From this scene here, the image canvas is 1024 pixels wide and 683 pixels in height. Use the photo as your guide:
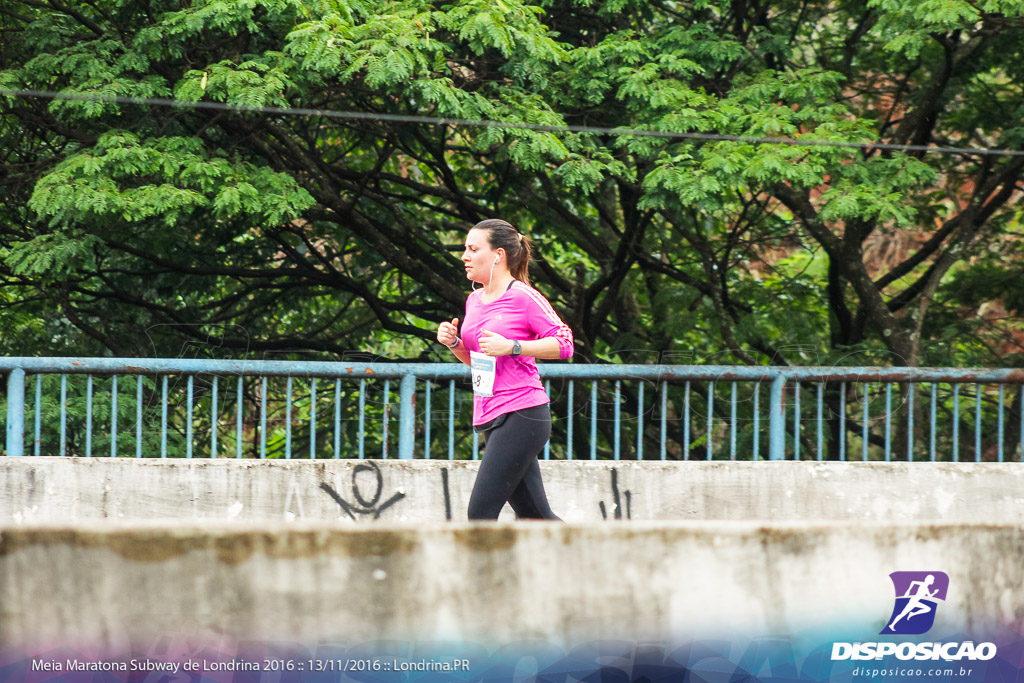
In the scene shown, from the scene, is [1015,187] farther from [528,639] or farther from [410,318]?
[528,639]

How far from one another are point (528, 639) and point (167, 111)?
6.00 meters

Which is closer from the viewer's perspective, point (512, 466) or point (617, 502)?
point (512, 466)

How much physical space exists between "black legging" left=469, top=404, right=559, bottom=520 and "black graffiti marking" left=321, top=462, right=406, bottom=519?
133 cm

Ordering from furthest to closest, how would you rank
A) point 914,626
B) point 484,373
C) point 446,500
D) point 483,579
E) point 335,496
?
point 446,500 → point 335,496 → point 484,373 → point 914,626 → point 483,579

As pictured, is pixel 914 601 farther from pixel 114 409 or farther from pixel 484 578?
pixel 114 409

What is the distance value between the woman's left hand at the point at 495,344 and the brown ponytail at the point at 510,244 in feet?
1.45

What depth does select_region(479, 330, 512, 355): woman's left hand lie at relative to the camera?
143 inches

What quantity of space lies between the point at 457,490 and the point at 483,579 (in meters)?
2.57

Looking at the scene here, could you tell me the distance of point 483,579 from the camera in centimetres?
253

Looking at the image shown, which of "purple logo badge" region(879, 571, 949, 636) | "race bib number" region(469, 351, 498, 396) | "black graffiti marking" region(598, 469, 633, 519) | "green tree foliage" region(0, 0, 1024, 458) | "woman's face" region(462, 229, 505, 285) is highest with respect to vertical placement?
"green tree foliage" region(0, 0, 1024, 458)

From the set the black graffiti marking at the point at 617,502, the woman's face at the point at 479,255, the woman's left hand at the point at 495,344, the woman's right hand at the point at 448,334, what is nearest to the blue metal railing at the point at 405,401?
the black graffiti marking at the point at 617,502

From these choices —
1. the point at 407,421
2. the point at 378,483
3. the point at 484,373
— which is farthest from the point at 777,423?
the point at 484,373

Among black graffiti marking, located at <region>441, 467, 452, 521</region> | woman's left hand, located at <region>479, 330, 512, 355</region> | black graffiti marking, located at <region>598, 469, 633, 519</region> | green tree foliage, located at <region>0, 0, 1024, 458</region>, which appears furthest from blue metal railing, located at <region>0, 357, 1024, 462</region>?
woman's left hand, located at <region>479, 330, 512, 355</region>

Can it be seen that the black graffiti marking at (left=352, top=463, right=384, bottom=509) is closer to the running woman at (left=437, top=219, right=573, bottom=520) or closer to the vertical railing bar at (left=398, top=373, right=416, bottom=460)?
the vertical railing bar at (left=398, top=373, right=416, bottom=460)
